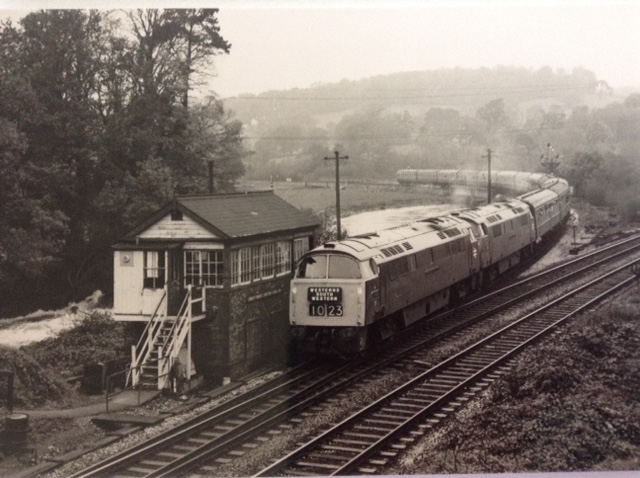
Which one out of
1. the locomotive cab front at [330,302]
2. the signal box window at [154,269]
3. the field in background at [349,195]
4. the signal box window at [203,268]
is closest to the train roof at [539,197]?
the field in background at [349,195]

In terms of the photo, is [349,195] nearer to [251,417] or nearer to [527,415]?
[251,417]

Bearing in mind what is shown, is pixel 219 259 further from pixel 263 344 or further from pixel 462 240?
pixel 462 240

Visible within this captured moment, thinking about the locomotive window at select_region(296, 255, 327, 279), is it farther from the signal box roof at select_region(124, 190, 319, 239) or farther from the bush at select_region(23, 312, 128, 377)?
the bush at select_region(23, 312, 128, 377)

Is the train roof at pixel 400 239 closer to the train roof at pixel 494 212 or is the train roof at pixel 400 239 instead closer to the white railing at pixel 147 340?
the train roof at pixel 494 212

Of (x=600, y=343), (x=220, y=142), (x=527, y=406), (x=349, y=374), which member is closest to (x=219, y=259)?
(x=220, y=142)

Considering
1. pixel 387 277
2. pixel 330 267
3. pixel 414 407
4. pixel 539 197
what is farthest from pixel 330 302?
pixel 539 197

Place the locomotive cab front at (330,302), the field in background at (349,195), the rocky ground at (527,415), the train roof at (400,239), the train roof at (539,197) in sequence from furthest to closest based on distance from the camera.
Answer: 1. the train roof at (539,197)
2. the field in background at (349,195)
3. the train roof at (400,239)
4. the locomotive cab front at (330,302)
5. the rocky ground at (527,415)
